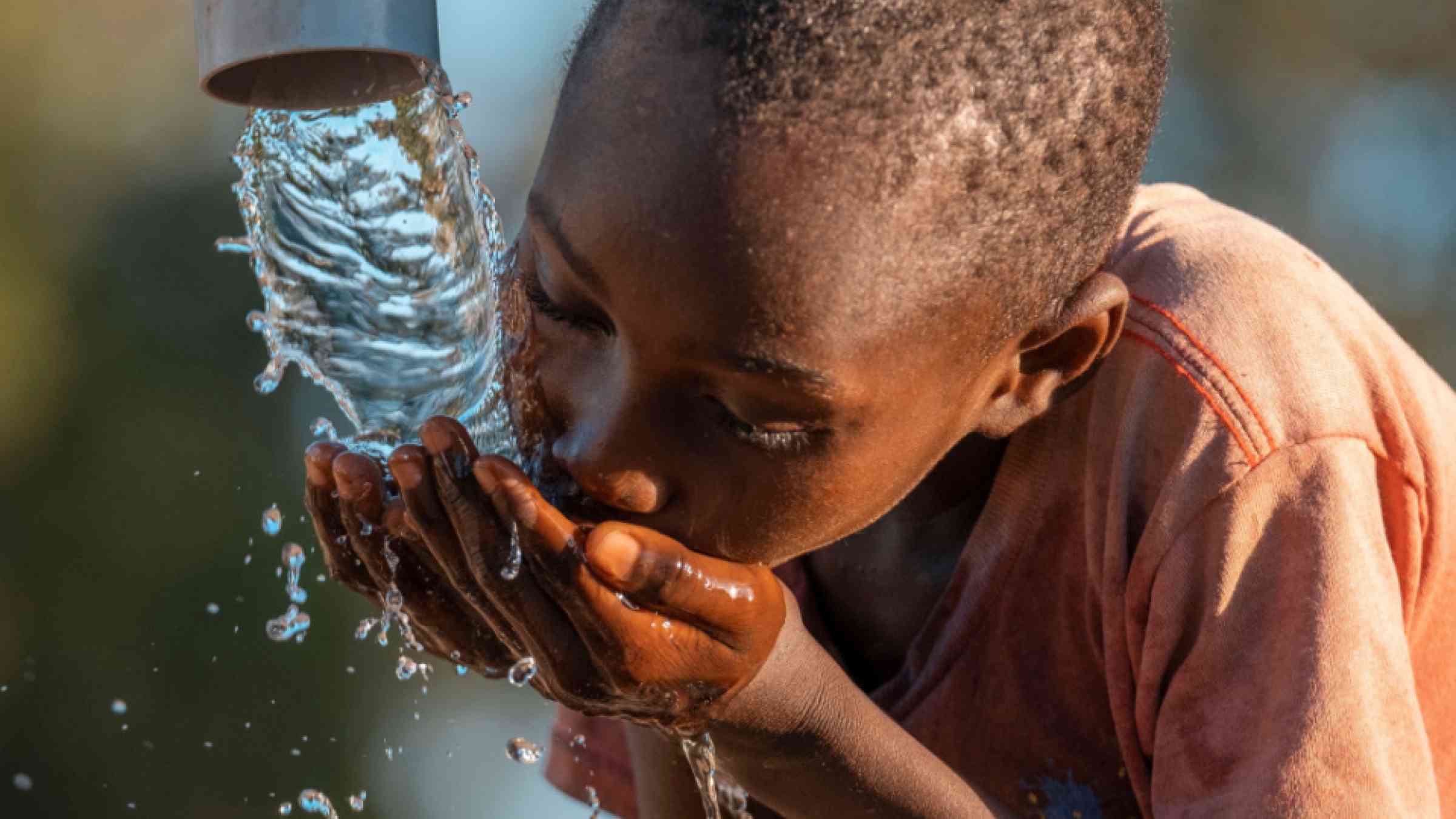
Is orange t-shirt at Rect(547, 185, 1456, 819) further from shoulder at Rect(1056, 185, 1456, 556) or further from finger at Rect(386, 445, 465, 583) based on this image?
finger at Rect(386, 445, 465, 583)

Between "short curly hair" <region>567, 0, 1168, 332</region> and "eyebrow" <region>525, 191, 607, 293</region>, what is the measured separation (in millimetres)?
144

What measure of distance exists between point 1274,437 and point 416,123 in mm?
1012

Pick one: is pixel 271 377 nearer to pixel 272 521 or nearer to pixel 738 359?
pixel 272 521

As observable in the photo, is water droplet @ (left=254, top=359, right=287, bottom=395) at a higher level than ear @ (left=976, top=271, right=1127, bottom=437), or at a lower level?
lower

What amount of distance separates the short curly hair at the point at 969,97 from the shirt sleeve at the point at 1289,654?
32 centimetres

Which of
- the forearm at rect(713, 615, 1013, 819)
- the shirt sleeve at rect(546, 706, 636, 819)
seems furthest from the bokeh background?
the forearm at rect(713, 615, 1013, 819)

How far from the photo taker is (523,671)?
166cm

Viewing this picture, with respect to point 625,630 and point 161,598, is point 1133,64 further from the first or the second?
point 161,598

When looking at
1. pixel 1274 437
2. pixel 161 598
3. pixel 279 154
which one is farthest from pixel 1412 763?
pixel 161 598

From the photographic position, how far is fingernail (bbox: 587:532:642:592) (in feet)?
4.63

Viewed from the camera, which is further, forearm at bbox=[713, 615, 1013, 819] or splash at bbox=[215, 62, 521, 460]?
splash at bbox=[215, 62, 521, 460]

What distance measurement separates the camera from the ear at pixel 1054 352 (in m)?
1.64

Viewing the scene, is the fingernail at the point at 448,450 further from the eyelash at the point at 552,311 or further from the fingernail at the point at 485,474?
the eyelash at the point at 552,311

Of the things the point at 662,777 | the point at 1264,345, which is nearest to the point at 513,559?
the point at 1264,345
